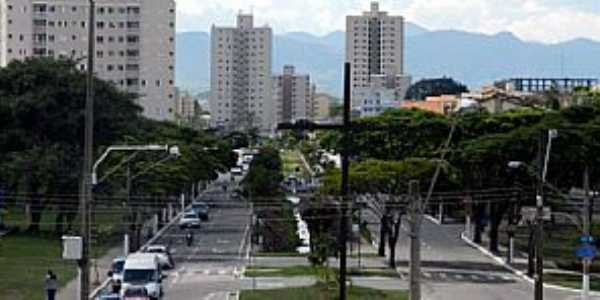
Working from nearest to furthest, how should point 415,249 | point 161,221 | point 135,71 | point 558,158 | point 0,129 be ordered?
point 415,249
point 558,158
point 0,129
point 161,221
point 135,71

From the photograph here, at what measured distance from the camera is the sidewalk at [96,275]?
160 feet

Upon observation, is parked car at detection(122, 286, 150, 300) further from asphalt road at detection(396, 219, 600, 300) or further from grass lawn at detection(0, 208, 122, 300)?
asphalt road at detection(396, 219, 600, 300)

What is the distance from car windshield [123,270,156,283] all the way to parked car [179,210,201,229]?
1628 inches

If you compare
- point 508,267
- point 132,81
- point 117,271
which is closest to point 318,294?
point 117,271

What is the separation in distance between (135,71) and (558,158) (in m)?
116

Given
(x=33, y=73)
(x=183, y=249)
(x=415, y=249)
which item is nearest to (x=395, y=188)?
(x=183, y=249)

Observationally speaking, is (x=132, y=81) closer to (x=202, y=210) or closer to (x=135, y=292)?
(x=202, y=210)

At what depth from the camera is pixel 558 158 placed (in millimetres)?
71375

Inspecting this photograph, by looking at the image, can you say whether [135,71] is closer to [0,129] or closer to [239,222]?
[239,222]

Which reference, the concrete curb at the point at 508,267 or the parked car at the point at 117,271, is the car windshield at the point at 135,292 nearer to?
the parked car at the point at 117,271

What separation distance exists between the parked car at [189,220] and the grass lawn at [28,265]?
52.4 ft

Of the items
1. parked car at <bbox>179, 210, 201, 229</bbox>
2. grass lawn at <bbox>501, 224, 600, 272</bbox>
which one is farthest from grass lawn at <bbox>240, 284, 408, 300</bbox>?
parked car at <bbox>179, 210, 201, 229</bbox>

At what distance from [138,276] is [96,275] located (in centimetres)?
787

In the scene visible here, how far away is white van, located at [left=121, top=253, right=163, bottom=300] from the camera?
47125mm
